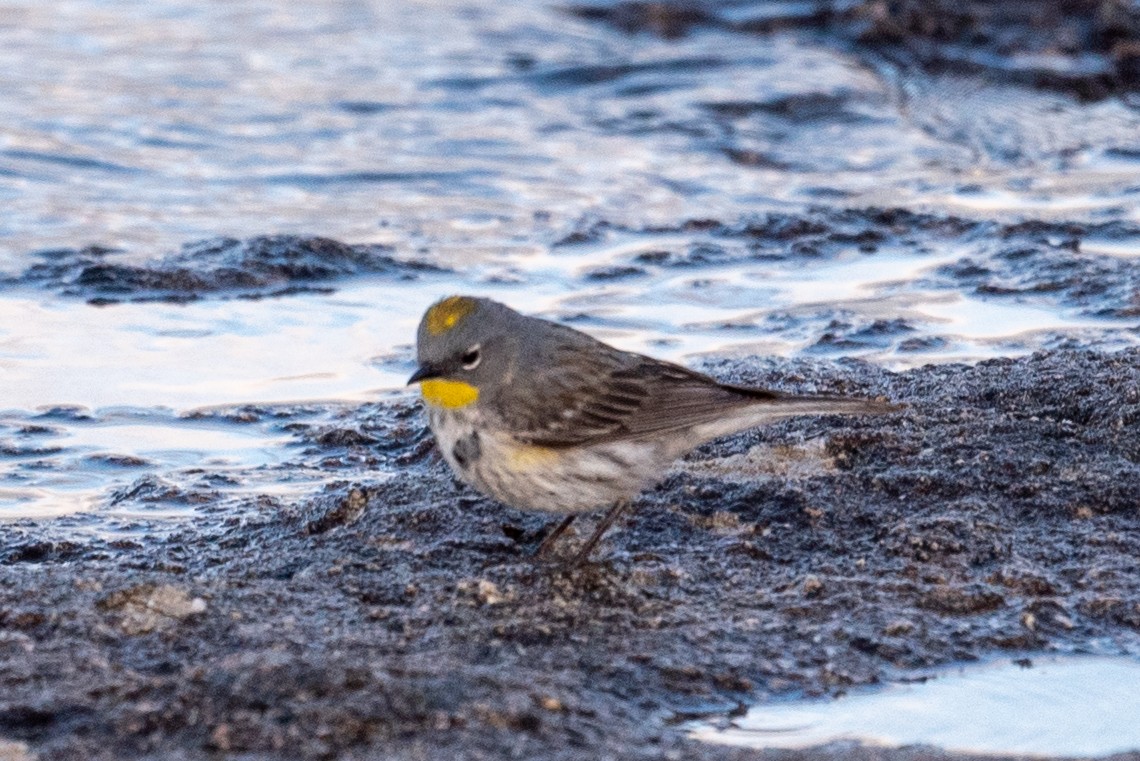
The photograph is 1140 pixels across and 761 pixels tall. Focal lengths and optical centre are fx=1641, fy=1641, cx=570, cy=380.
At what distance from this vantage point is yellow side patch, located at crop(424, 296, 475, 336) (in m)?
5.26

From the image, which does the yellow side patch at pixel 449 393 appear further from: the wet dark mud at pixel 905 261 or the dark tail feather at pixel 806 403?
the wet dark mud at pixel 905 261

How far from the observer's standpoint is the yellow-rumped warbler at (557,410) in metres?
5.06

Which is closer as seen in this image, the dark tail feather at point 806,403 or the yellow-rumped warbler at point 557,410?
the yellow-rumped warbler at point 557,410

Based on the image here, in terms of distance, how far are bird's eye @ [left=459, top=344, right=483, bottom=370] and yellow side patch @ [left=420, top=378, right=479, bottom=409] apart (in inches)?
2.4

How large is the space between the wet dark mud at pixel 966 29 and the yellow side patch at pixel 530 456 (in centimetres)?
824

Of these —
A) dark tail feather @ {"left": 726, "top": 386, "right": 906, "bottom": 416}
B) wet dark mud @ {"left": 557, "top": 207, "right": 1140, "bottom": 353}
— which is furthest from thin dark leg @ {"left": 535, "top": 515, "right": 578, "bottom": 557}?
wet dark mud @ {"left": 557, "top": 207, "right": 1140, "bottom": 353}

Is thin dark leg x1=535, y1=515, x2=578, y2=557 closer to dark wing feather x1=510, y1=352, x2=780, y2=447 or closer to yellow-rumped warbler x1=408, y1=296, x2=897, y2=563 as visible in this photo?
yellow-rumped warbler x1=408, y1=296, x2=897, y2=563

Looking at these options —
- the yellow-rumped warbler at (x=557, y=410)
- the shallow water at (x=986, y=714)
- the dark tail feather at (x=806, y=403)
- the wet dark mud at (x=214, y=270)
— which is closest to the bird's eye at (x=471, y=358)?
the yellow-rumped warbler at (x=557, y=410)

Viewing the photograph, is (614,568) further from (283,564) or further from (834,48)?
(834,48)

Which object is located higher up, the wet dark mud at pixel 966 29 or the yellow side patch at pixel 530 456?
the wet dark mud at pixel 966 29

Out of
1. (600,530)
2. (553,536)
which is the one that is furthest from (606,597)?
(553,536)

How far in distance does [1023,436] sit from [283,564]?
254cm

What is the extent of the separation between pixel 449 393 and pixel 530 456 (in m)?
0.35

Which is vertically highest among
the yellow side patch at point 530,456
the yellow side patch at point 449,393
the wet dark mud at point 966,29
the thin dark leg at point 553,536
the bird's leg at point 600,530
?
the wet dark mud at point 966,29
